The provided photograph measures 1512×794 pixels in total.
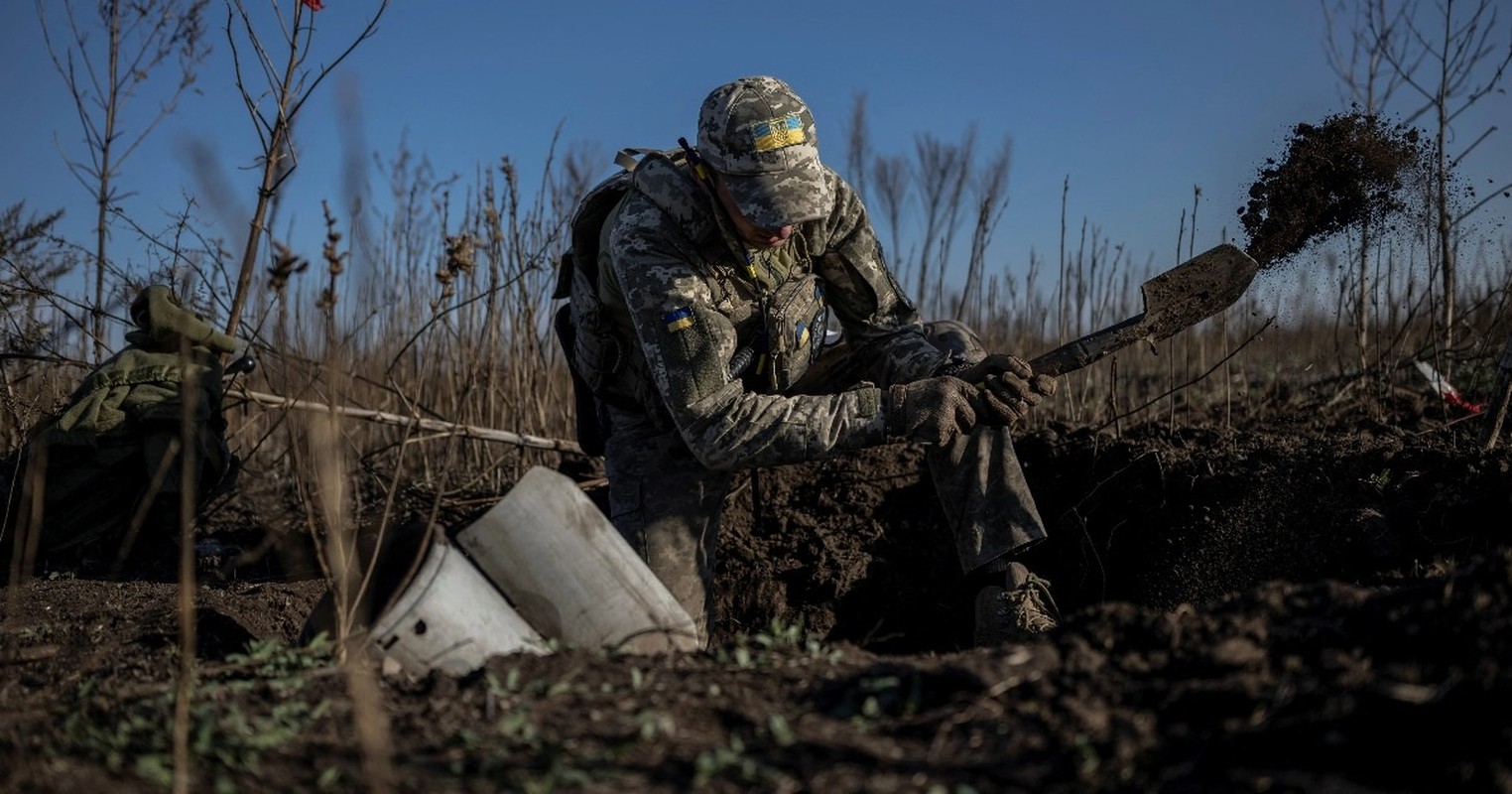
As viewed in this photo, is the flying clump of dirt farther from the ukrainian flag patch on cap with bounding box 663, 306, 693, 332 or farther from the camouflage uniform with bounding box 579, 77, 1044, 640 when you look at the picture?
the ukrainian flag patch on cap with bounding box 663, 306, 693, 332

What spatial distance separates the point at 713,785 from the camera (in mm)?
1563

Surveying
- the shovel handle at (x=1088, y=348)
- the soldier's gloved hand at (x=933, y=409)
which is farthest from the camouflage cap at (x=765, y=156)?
the shovel handle at (x=1088, y=348)

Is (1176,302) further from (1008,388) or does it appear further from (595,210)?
(595,210)

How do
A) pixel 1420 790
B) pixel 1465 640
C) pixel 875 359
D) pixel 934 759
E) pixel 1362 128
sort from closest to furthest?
pixel 1420 790
pixel 934 759
pixel 1465 640
pixel 1362 128
pixel 875 359

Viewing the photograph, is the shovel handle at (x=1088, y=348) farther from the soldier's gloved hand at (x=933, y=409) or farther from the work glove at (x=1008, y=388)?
the soldier's gloved hand at (x=933, y=409)

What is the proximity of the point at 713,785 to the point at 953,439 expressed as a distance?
1873 mm

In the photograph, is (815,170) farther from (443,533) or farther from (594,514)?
(443,533)

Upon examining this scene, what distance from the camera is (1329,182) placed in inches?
130

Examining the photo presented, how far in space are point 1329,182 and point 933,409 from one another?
145cm

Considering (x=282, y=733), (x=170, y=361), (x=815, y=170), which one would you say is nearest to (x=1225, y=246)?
(x=815, y=170)

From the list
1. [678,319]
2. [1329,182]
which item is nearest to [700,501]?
[678,319]

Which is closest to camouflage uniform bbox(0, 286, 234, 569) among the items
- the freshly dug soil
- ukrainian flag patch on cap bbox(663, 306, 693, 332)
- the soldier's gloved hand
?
the freshly dug soil

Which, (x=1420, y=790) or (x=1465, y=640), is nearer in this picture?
(x=1420, y=790)

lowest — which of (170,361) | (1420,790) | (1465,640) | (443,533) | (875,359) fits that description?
(1420,790)
